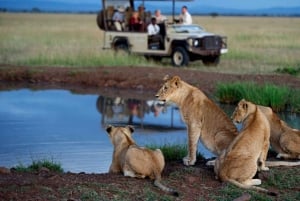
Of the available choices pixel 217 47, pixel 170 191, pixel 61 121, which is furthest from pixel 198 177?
pixel 217 47

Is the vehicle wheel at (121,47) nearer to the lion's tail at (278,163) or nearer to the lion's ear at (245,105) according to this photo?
the lion's tail at (278,163)

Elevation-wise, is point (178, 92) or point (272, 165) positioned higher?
point (178, 92)

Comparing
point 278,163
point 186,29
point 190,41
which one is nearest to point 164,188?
point 278,163

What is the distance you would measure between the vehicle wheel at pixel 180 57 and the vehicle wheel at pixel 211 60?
1.12 metres

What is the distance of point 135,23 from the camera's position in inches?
1007

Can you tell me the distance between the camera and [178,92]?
9.23 m

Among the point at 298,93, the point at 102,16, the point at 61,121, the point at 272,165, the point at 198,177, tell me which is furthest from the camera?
the point at 102,16

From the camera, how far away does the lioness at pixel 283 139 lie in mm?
9305

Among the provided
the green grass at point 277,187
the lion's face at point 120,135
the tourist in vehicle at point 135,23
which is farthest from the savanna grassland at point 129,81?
the tourist in vehicle at point 135,23

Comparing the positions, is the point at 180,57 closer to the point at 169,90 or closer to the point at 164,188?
the point at 169,90

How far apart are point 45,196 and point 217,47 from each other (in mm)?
18068

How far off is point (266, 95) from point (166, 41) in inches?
357

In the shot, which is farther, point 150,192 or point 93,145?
point 93,145

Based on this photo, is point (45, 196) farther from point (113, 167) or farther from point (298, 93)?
point (298, 93)
